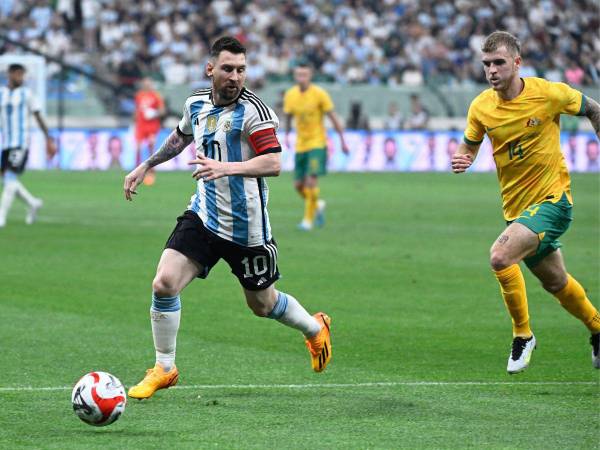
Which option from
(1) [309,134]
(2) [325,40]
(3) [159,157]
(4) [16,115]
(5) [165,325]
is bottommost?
(5) [165,325]

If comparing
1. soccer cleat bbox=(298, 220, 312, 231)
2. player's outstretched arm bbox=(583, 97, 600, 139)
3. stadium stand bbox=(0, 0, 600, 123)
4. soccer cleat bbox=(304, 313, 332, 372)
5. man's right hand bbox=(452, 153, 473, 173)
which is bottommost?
soccer cleat bbox=(304, 313, 332, 372)

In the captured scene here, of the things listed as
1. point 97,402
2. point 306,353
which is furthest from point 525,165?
point 97,402

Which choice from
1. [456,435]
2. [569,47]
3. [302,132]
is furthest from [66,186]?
[456,435]

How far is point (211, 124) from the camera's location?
7844 mm

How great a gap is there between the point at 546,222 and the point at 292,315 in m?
1.77

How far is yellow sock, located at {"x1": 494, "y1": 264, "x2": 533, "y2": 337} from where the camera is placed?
8.57 metres

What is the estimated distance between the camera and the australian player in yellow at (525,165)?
337 inches

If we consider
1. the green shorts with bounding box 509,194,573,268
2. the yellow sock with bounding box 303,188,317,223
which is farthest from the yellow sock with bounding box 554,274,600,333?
the yellow sock with bounding box 303,188,317,223

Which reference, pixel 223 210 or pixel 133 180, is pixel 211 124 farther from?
pixel 133 180

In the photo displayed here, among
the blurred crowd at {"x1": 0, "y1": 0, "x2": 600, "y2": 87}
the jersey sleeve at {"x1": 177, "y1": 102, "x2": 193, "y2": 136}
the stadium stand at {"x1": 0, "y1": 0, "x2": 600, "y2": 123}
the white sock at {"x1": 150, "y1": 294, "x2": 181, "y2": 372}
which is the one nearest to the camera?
the white sock at {"x1": 150, "y1": 294, "x2": 181, "y2": 372}

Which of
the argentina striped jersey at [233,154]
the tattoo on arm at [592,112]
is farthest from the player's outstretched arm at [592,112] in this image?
the argentina striped jersey at [233,154]

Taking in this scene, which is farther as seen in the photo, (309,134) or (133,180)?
(309,134)

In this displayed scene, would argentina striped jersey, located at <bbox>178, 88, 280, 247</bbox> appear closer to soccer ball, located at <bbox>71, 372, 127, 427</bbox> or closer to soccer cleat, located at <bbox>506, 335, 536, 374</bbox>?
soccer ball, located at <bbox>71, 372, 127, 427</bbox>

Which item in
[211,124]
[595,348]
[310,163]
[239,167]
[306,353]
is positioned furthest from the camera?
[310,163]
